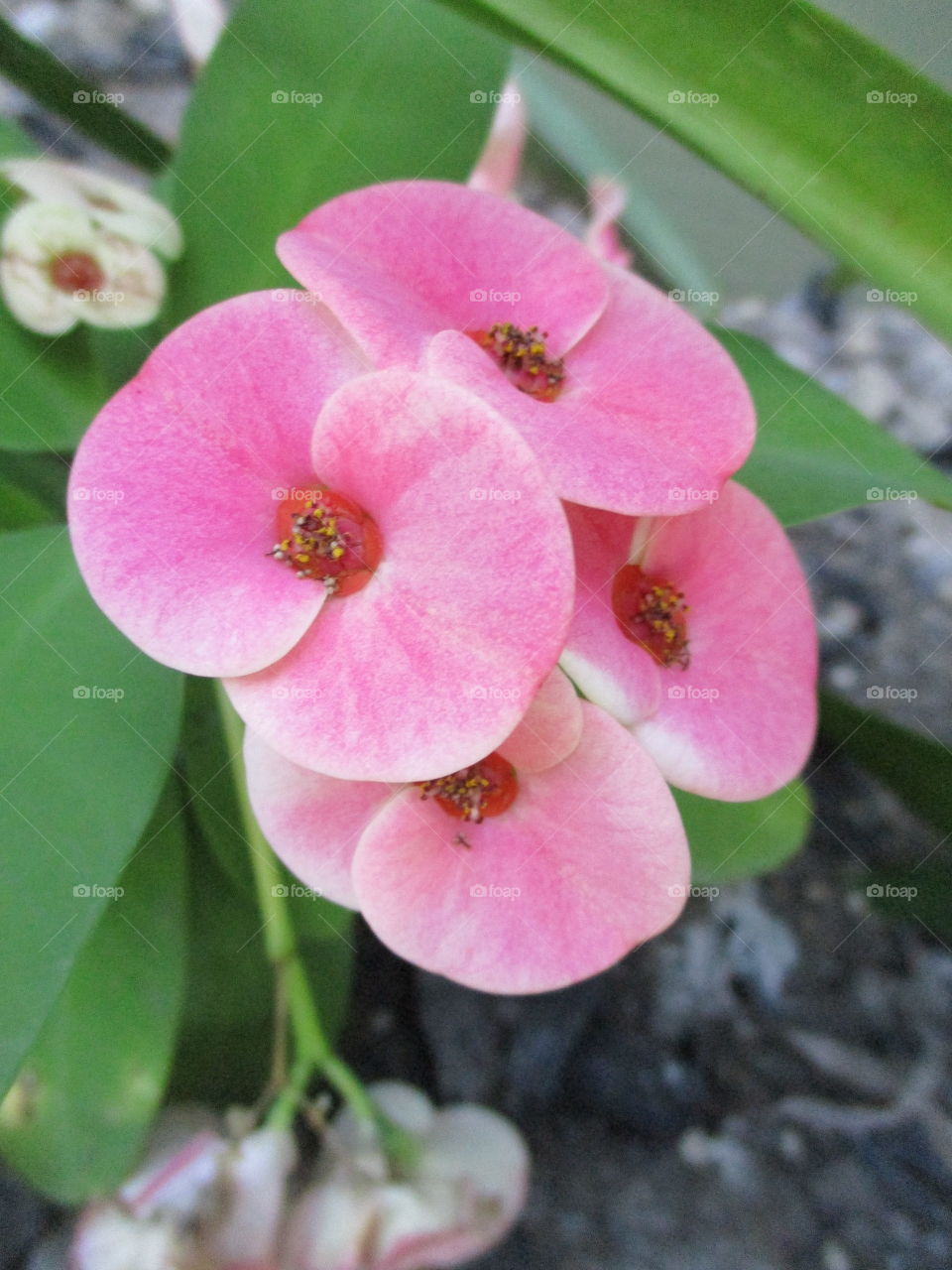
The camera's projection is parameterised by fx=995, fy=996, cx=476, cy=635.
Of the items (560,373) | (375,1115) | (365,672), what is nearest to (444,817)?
(365,672)

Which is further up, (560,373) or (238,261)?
(560,373)

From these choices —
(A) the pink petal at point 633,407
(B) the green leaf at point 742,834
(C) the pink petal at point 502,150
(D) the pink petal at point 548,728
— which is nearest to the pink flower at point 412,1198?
(B) the green leaf at point 742,834

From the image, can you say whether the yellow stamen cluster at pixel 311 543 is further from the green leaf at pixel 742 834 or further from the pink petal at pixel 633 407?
the green leaf at pixel 742 834

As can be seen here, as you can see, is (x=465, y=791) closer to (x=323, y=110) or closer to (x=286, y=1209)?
(x=286, y=1209)

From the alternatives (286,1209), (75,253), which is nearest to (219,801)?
(286,1209)

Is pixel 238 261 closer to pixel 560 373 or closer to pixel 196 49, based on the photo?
pixel 196 49

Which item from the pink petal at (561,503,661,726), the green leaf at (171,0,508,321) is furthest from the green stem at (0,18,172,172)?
the pink petal at (561,503,661,726)

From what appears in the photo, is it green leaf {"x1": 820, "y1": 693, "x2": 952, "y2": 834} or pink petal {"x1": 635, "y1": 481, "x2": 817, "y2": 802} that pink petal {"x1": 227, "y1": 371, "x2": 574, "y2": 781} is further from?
green leaf {"x1": 820, "y1": 693, "x2": 952, "y2": 834}
